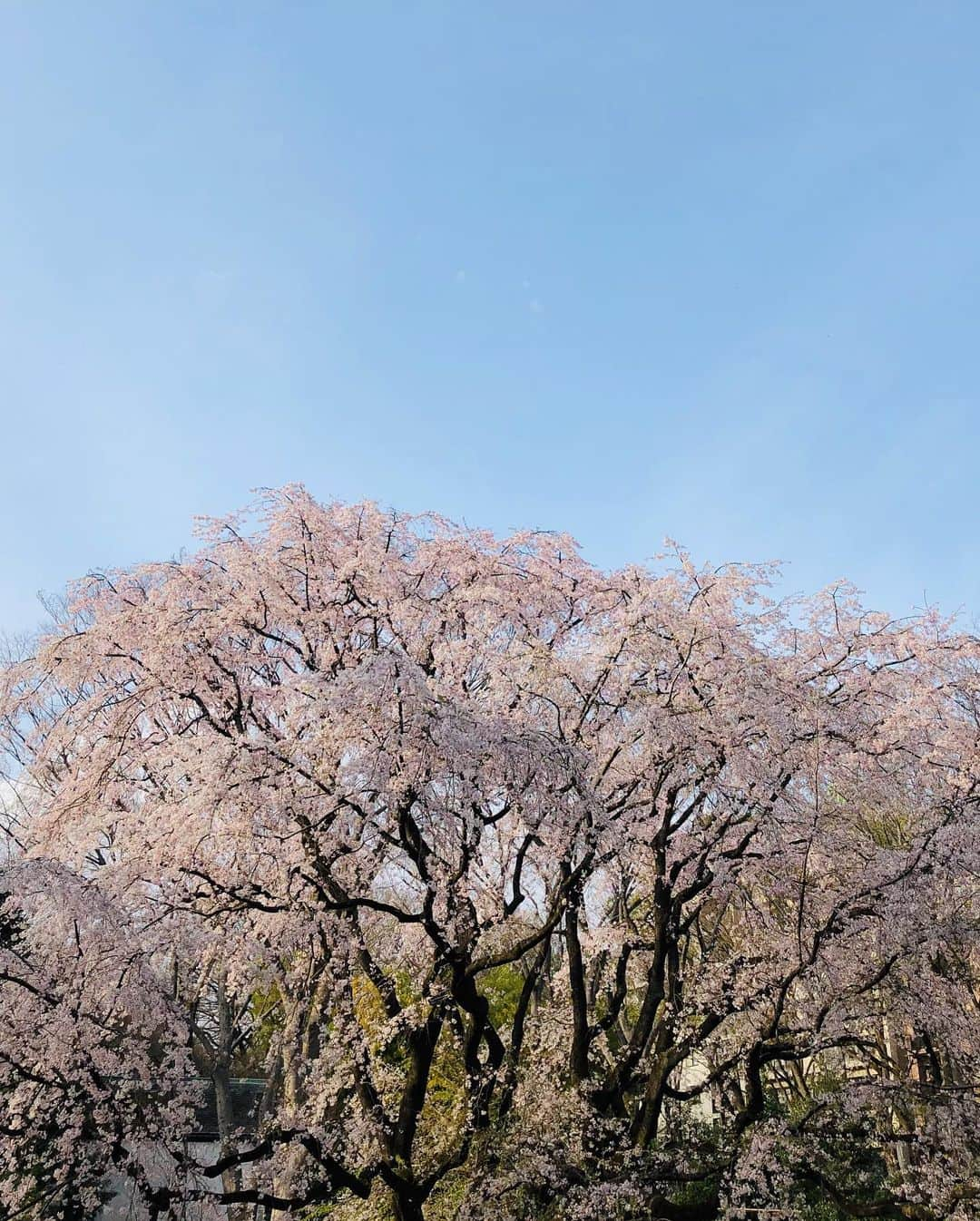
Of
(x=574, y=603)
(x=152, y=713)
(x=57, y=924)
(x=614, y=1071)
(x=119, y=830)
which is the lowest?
(x=614, y=1071)

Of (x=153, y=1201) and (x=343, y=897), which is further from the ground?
(x=343, y=897)

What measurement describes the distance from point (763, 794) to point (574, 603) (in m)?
3.60

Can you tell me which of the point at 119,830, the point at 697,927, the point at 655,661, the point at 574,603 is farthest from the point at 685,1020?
the point at 119,830

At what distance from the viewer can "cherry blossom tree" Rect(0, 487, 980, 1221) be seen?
7.47m

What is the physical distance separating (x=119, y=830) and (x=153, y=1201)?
138 inches

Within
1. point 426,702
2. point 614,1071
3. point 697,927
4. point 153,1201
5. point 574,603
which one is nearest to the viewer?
point 426,702

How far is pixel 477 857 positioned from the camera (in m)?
8.78

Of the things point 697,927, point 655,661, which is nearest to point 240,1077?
point 697,927

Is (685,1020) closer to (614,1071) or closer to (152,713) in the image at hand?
(614,1071)

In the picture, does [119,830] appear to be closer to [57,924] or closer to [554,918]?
[57,924]

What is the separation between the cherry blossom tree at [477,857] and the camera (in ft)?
24.5

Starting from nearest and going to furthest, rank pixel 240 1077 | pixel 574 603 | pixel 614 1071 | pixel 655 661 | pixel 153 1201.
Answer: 1. pixel 153 1201
2. pixel 655 661
3. pixel 614 1071
4. pixel 574 603
5. pixel 240 1077

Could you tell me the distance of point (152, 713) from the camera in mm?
9617

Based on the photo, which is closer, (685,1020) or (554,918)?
(554,918)
